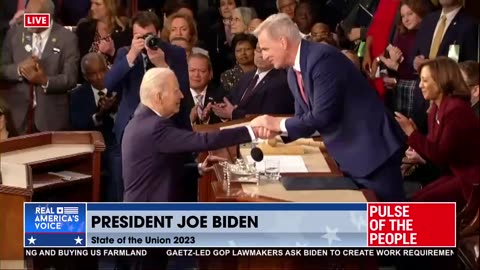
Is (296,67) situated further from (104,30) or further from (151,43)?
(104,30)

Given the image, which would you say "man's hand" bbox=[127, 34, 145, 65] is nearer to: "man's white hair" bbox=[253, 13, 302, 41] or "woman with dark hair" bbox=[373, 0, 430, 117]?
"man's white hair" bbox=[253, 13, 302, 41]

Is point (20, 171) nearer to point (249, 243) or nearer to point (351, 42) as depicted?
point (249, 243)

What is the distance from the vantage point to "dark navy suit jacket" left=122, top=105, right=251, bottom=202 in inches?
207

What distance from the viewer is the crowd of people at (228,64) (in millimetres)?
5328

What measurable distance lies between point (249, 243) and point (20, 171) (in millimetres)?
753

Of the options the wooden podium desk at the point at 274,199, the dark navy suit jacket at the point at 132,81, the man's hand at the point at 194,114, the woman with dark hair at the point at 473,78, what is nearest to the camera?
the wooden podium desk at the point at 274,199

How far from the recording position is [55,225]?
5.24 metres

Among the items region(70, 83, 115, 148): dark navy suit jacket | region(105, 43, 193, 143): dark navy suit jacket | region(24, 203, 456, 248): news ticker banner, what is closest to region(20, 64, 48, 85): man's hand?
region(70, 83, 115, 148): dark navy suit jacket

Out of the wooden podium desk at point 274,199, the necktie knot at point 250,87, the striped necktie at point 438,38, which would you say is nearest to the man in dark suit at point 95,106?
the wooden podium desk at point 274,199

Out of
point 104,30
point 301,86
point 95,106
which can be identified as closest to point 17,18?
point 104,30

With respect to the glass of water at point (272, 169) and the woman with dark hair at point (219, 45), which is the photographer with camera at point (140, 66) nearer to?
the woman with dark hair at point (219, 45)

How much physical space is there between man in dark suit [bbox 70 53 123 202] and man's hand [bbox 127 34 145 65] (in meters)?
0.09

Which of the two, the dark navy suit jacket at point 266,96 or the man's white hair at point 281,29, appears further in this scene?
the dark navy suit jacket at point 266,96

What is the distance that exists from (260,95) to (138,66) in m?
0.42
